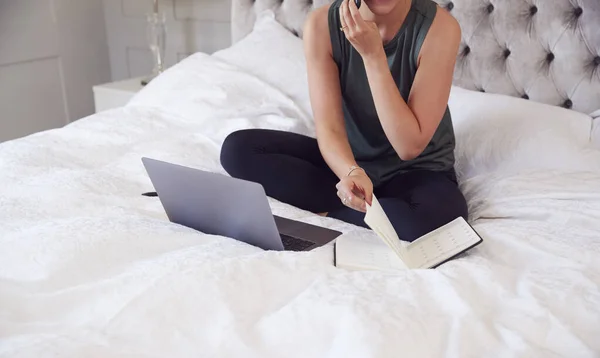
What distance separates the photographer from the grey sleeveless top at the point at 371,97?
119 centimetres

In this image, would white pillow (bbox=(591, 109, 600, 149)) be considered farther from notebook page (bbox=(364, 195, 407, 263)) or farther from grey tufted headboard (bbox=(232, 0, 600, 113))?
notebook page (bbox=(364, 195, 407, 263))

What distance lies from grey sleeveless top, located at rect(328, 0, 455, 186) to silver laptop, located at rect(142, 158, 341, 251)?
32 centimetres

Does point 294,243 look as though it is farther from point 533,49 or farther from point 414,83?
point 533,49

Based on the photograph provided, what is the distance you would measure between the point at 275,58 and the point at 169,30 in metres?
1.04

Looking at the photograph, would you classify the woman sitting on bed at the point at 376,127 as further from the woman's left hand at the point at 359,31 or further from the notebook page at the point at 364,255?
the notebook page at the point at 364,255

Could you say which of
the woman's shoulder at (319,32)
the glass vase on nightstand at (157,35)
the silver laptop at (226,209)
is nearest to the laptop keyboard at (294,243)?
the silver laptop at (226,209)

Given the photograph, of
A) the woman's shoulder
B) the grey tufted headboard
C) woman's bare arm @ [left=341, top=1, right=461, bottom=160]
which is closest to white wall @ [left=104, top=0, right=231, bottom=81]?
the grey tufted headboard

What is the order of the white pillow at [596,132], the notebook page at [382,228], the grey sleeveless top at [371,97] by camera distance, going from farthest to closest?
the white pillow at [596,132] < the grey sleeveless top at [371,97] < the notebook page at [382,228]

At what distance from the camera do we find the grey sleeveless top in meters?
1.19

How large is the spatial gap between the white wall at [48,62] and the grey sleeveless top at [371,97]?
1.86m

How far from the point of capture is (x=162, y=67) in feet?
7.98

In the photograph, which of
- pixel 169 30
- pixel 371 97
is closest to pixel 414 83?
pixel 371 97

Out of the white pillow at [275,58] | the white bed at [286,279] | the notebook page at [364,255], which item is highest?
the white pillow at [275,58]

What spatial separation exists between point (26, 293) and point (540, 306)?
65cm
